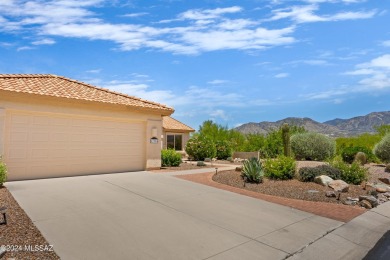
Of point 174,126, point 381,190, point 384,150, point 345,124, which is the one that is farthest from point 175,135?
point 345,124

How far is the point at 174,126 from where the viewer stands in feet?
92.5

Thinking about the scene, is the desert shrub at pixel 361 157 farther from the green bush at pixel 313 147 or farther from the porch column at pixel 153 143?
the porch column at pixel 153 143

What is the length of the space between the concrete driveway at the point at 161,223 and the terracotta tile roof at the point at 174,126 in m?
17.5

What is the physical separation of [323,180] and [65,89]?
11.0m

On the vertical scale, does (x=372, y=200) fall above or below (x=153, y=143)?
below

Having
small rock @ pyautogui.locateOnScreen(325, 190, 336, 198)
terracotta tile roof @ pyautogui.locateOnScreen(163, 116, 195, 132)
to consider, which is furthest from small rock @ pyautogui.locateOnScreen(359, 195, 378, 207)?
terracotta tile roof @ pyautogui.locateOnScreen(163, 116, 195, 132)

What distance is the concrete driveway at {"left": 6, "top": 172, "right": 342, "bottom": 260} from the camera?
4844 millimetres

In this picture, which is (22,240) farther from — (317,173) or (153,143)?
(317,173)

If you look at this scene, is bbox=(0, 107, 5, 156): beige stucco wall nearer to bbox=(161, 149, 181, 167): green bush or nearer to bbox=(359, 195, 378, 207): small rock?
bbox=(161, 149, 181, 167): green bush

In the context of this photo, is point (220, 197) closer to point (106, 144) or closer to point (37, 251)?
point (37, 251)

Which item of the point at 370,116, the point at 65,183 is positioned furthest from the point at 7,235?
the point at 370,116

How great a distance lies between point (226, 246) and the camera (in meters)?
5.10

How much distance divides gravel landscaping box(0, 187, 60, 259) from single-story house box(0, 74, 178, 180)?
485cm

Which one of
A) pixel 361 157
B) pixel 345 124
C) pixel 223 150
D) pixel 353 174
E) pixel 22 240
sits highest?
pixel 345 124
